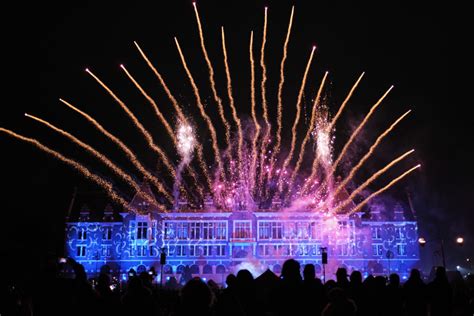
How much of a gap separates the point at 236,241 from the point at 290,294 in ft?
145

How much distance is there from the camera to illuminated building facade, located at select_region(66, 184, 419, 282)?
50281mm

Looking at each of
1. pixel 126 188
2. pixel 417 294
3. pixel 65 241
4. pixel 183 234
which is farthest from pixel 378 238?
pixel 417 294

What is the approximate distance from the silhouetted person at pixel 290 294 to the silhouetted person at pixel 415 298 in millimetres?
3515

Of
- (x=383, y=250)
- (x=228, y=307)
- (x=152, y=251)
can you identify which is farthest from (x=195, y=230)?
(x=228, y=307)

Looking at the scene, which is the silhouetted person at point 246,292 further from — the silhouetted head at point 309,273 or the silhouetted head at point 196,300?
the silhouetted head at point 196,300

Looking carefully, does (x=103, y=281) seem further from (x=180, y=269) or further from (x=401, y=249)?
(x=401, y=249)

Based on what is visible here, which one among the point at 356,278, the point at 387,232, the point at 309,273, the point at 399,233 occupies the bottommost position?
the point at 356,278

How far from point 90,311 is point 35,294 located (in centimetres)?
75

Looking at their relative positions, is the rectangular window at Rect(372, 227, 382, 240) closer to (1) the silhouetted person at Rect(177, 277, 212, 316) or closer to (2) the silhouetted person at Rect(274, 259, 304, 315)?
(2) the silhouetted person at Rect(274, 259, 304, 315)

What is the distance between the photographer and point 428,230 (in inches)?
2158

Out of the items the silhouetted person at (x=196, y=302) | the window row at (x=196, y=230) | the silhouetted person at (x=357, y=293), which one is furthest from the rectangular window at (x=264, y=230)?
the silhouetted person at (x=196, y=302)

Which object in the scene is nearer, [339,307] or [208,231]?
[339,307]

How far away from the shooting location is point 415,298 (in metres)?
9.62

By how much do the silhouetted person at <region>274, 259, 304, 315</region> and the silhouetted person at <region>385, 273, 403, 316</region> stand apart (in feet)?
9.45
